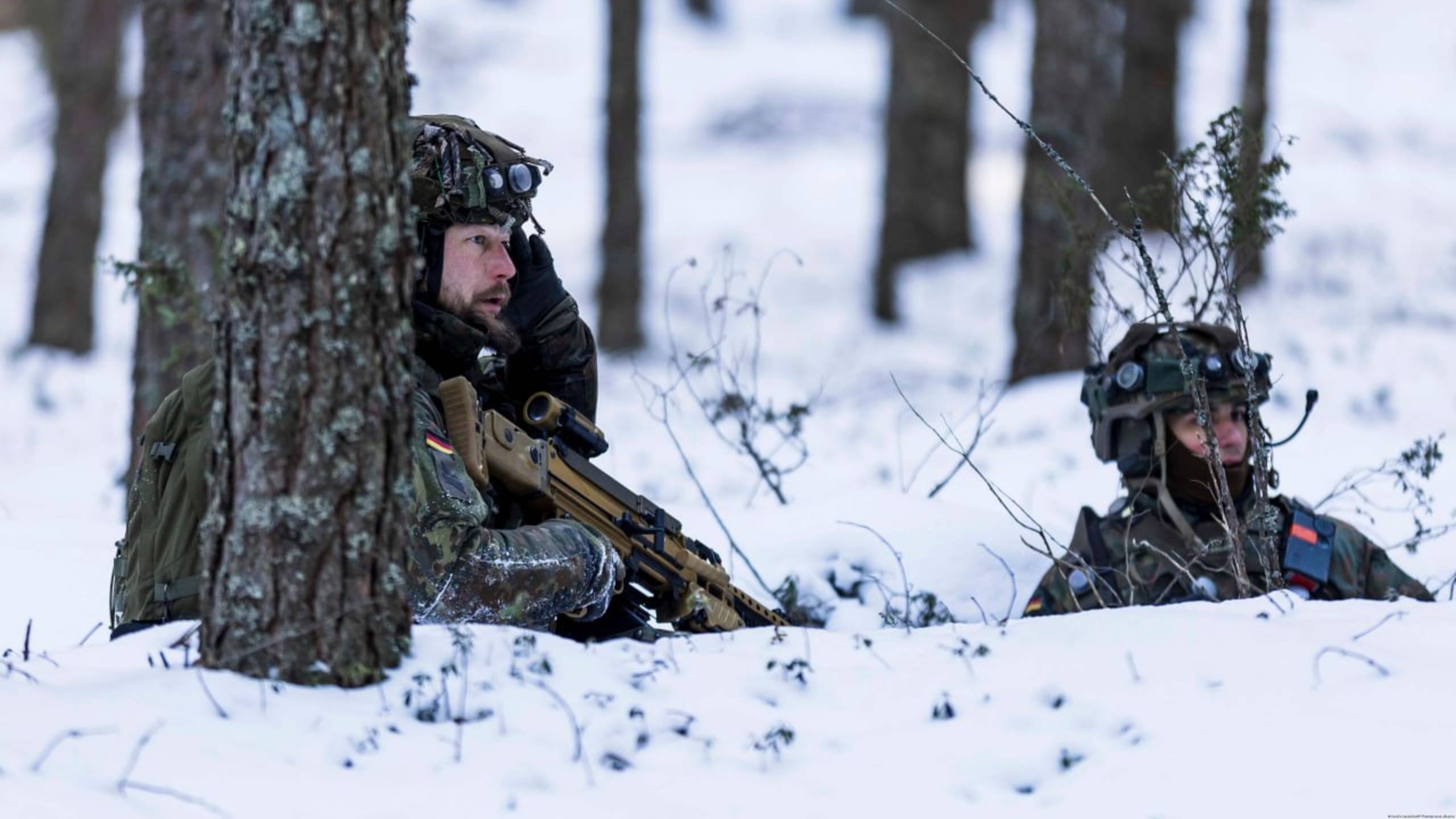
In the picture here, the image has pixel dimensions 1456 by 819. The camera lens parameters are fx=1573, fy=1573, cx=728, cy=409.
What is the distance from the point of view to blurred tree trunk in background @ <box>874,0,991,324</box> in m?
15.9

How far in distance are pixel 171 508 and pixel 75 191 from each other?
11.6 m

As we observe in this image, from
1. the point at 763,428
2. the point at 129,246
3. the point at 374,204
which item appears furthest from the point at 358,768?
the point at 129,246

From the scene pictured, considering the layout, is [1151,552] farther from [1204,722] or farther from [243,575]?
[243,575]

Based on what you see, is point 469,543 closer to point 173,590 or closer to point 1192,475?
point 173,590

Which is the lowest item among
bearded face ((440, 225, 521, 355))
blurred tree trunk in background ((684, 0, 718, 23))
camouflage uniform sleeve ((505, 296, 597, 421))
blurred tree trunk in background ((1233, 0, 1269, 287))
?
camouflage uniform sleeve ((505, 296, 597, 421))

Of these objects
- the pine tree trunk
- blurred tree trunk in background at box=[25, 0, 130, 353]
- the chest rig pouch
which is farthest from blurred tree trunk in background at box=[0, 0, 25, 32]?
the pine tree trunk

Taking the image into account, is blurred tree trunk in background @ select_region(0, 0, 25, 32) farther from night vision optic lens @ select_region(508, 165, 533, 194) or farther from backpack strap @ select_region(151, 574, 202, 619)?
backpack strap @ select_region(151, 574, 202, 619)

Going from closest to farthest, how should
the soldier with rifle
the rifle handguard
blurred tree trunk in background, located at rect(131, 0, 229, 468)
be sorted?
the soldier with rifle, the rifle handguard, blurred tree trunk in background, located at rect(131, 0, 229, 468)

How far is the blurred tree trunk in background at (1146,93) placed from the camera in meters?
16.5

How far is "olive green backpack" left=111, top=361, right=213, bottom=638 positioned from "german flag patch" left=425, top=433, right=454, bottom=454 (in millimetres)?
509

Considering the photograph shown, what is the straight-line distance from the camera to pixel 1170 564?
4785 millimetres

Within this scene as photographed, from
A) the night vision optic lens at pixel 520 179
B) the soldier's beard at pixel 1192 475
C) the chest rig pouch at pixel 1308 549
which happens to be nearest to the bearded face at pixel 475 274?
the night vision optic lens at pixel 520 179

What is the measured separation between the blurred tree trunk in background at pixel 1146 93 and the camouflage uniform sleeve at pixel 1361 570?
11.8 meters

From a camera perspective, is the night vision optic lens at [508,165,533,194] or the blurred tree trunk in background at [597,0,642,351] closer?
the night vision optic lens at [508,165,533,194]
